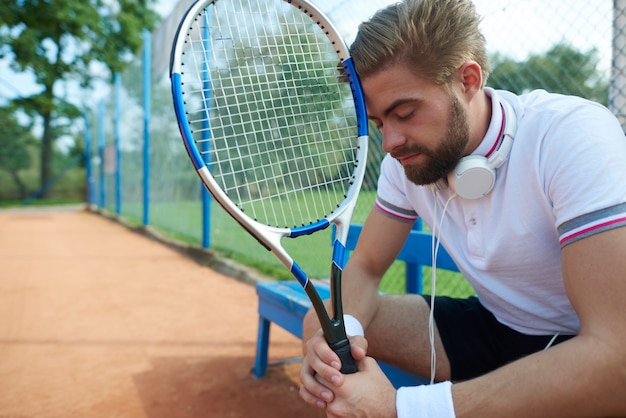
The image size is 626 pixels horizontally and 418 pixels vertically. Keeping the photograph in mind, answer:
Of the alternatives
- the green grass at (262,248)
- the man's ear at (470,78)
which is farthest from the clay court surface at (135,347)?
the man's ear at (470,78)

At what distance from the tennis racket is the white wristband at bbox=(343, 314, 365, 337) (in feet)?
0.24

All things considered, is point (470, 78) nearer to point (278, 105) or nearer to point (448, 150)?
point (448, 150)

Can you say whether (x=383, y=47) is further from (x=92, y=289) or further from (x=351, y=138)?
(x=92, y=289)

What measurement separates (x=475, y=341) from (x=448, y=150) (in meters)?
0.63

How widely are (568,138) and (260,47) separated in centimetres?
99

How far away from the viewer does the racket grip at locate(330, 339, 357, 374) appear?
4.31 ft

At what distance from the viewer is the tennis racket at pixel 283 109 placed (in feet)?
5.13

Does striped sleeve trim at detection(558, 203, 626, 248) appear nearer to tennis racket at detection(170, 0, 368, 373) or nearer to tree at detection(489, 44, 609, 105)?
tennis racket at detection(170, 0, 368, 373)

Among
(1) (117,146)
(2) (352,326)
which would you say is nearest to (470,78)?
(2) (352,326)

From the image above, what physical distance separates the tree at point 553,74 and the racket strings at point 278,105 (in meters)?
1.71

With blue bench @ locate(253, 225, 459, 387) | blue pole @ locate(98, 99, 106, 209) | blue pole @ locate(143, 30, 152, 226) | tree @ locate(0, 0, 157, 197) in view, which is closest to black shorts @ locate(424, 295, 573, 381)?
blue bench @ locate(253, 225, 459, 387)

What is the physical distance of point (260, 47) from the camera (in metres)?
1.74

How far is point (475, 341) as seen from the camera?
1688 mm

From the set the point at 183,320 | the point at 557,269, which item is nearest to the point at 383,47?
the point at 557,269
